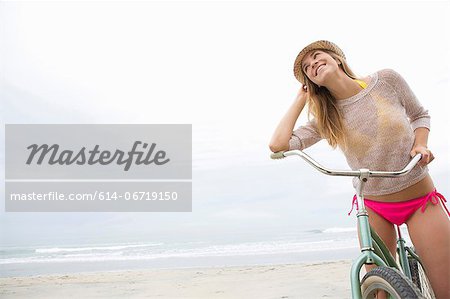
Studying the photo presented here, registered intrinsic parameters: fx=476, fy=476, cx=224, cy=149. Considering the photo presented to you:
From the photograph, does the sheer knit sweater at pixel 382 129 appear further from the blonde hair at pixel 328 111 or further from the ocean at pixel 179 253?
the ocean at pixel 179 253

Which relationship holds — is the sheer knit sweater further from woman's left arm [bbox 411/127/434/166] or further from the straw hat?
the straw hat

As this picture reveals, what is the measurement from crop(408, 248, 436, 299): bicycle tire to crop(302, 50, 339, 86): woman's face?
94 centimetres

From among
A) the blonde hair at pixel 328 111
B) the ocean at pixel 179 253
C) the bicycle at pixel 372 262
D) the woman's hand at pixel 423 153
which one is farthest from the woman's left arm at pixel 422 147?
the ocean at pixel 179 253

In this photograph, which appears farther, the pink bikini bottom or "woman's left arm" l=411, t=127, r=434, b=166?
the pink bikini bottom

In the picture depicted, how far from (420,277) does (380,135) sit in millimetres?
693

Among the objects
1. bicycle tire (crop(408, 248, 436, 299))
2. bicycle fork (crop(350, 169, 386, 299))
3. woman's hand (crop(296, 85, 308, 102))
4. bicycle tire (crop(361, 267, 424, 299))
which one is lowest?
bicycle tire (crop(408, 248, 436, 299))

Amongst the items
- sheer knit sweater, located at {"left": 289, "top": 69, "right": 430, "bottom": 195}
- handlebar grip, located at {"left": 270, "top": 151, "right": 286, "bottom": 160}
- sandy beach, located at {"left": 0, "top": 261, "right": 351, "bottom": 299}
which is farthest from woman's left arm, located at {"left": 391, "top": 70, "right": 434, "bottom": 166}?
sandy beach, located at {"left": 0, "top": 261, "right": 351, "bottom": 299}

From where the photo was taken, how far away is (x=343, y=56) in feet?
6.82

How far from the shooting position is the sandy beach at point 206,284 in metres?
5.32

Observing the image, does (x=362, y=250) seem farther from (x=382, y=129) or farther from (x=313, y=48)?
(x=313, y=48)

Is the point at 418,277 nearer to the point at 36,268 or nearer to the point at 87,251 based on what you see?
the point at 36,268

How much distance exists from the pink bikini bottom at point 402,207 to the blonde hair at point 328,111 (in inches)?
11.5

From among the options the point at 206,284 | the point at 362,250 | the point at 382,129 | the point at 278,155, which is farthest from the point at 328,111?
the point at 206,284

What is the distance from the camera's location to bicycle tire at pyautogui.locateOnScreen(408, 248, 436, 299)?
2.00m
